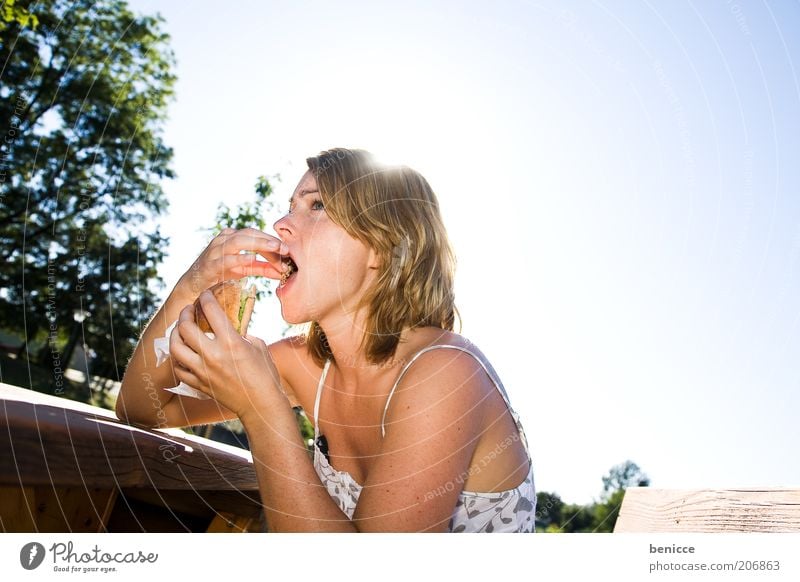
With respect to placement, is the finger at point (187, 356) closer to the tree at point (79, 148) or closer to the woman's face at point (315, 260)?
the woman's face at point (315, 260)

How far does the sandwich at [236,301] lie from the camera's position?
68.7 inches

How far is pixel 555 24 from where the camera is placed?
2137 mm

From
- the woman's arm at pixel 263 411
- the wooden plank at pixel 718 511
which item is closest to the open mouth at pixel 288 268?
the woman's arm at pixel 263 411

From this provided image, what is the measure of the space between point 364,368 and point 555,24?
119cm

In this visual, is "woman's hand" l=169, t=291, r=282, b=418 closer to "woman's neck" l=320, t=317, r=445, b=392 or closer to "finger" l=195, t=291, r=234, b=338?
"finger" l=195, t=291, r=234, b=338

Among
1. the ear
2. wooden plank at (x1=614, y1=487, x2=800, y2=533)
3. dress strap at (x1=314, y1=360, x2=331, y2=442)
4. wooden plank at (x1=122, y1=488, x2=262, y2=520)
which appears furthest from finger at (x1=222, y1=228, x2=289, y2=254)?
wooden plank at (x1=614, y1=487, x2=800, y2=533)

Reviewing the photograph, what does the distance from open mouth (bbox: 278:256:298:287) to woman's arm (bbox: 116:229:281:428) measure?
2cm

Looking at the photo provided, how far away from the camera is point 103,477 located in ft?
4.28

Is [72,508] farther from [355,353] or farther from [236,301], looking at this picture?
[355,353]

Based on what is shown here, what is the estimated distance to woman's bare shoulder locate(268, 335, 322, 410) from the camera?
228cm
